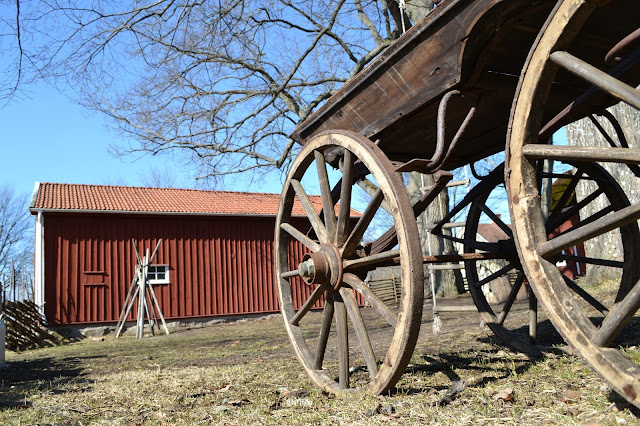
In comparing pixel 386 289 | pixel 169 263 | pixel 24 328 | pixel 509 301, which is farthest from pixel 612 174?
pixel 386 289

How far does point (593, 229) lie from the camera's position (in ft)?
6.22

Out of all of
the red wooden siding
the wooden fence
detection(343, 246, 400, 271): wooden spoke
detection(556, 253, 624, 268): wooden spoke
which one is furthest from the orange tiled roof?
detection(556, 253, 624, 268): wooden spoke

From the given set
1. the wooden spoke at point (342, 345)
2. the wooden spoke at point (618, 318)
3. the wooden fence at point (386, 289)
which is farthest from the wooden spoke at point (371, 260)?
the wooden fence at point (386, 289)

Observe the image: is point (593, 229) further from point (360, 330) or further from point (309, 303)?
point (309, 303)

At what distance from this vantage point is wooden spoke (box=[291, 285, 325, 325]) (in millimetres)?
3511

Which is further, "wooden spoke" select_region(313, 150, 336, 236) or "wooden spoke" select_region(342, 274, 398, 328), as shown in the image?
"wooden spoke" select_region(313, 150, 336, 236)

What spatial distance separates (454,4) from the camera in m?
2.47

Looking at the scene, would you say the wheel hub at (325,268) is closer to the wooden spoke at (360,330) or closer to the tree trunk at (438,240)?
the wooden spoke at (360,330)

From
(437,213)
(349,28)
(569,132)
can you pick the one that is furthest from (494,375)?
(349,28)

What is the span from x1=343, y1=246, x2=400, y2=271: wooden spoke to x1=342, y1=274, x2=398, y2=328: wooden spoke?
71mm

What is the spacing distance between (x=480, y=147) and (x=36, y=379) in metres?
5.28

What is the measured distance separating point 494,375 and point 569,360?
1.92 ft

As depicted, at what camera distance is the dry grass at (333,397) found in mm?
2357

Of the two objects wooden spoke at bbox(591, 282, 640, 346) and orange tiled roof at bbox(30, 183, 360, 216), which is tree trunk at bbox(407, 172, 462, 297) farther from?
wooden spoke at bbox(591, 282, 640, 346)
